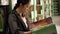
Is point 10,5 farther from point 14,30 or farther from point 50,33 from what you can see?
point 50,33

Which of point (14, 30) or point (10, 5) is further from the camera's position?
point (10, 5)

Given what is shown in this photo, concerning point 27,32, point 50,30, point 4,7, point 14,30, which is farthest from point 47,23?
point 4,7

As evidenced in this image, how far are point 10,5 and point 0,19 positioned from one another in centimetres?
18

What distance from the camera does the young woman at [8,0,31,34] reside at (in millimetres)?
1551

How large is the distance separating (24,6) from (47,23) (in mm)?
305

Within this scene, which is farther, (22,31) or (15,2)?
(15,2)

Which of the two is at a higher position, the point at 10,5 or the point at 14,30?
the point at 10,5

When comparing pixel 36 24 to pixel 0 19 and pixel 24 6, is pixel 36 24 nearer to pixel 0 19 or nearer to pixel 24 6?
pixel 24 6

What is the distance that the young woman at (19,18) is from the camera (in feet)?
5.09

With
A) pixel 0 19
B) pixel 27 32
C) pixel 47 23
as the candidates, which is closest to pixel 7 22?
pixel 0 19

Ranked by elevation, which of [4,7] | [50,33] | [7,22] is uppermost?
[4,7]

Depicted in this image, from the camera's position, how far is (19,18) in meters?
1.58

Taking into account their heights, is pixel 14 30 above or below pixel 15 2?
below

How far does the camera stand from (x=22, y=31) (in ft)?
5.11
